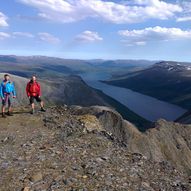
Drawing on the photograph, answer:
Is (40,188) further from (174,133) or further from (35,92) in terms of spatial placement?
(174,133)

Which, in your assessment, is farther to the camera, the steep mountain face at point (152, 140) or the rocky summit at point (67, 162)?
the steep mountain face at point (152, 140)

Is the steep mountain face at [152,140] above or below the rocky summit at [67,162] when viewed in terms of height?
below

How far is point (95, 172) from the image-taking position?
16.0m

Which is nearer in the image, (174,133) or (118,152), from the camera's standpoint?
(118,152)

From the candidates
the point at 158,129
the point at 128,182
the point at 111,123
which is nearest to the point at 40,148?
the point at 128,182

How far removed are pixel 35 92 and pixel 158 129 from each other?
46.1 meters

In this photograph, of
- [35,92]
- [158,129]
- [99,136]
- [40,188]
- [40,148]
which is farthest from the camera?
[158,129]

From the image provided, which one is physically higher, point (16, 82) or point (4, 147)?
point (4, 147)

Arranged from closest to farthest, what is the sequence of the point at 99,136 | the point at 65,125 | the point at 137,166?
the point at 137,166 < the point at 99,136 < the point at 65,125

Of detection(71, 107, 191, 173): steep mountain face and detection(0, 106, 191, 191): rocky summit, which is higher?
detection(0, 106, 191, 191): rocky summit

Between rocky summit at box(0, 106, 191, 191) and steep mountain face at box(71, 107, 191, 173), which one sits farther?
steep mountain face at box(71, 107, 191, 173)

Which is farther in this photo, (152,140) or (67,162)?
(152,140)

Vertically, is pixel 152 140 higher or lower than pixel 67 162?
lower

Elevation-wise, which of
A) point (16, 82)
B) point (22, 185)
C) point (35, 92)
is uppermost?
point (35, 92)
